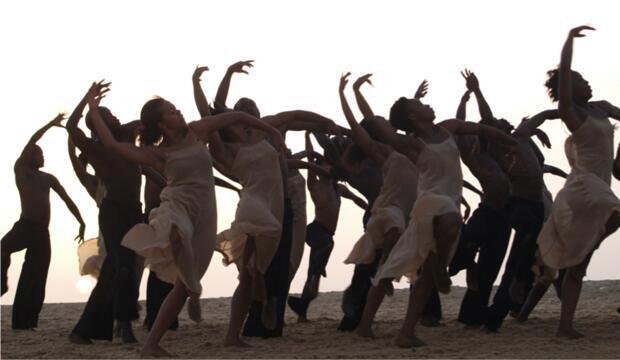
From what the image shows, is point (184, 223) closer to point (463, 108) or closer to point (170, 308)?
point (170, 308)

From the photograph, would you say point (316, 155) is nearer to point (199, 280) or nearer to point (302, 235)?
point (302, 235)

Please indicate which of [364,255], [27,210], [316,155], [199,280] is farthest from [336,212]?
[199,280]

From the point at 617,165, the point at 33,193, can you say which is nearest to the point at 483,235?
the point at 617,165

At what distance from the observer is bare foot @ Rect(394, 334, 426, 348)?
1113cm

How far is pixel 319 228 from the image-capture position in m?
15.2

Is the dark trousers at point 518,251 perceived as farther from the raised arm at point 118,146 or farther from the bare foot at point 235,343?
the raised arm at point 118,146

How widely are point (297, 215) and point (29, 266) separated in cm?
334

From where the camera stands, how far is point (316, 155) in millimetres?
14805

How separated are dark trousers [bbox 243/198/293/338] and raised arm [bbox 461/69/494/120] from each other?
208 cm

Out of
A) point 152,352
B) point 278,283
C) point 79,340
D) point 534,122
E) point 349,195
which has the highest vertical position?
point 534,122

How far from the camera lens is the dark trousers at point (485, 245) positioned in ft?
42.7

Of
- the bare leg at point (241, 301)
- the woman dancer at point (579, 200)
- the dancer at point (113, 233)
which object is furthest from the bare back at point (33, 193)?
the woman dancer at point (579, 200)

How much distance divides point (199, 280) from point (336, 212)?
492 centimetres

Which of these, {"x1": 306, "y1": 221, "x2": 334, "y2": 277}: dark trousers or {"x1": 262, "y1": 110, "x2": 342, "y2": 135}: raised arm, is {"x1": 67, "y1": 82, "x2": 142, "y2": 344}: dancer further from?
{"x1": 306, "y1": 221, "x2": 334, "y2": 277}: dark trousers
